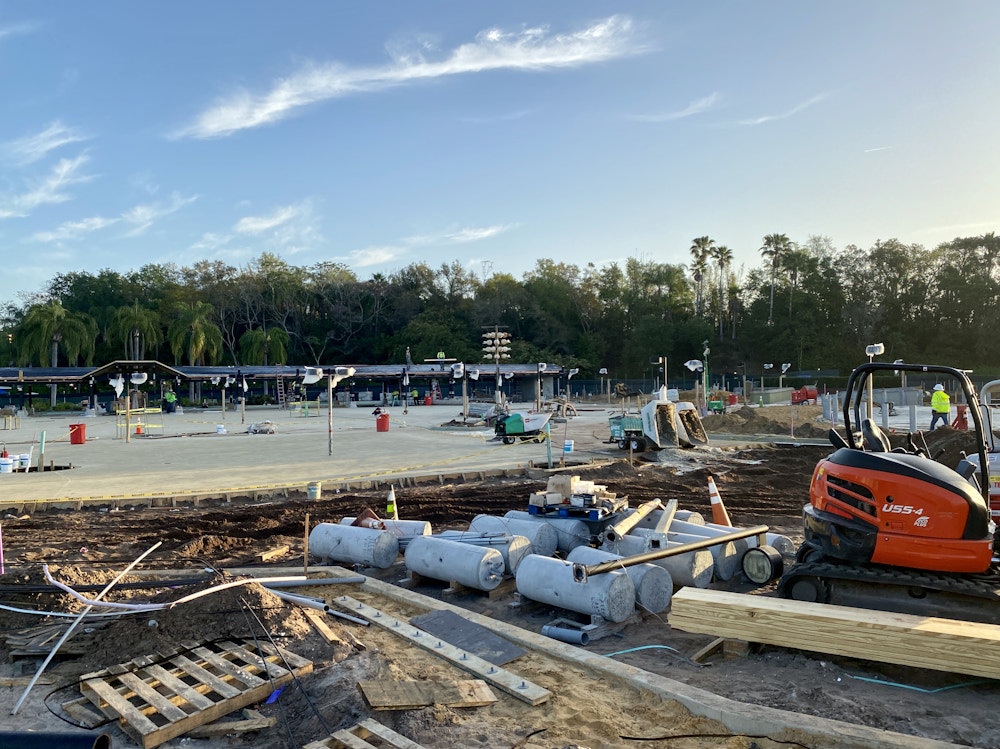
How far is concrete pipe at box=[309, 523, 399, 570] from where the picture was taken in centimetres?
892

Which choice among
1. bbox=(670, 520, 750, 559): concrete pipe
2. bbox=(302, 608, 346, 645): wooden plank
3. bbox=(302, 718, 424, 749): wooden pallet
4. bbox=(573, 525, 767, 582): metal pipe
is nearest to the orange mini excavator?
bbox=(573, 525, 767, 582): metal pipe

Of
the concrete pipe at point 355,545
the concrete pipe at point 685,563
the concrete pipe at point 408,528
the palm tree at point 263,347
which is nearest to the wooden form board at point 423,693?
the concrete pipe at point 685,563

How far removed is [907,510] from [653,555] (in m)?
2.36

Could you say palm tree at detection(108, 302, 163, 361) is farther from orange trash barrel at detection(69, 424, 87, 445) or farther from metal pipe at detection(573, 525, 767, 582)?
metal pipe at detection(573, 525, 767, 582)

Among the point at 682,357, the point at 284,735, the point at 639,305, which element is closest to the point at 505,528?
the point at 284,735

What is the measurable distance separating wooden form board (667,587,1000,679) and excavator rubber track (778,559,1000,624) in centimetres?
33

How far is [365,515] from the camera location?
10.2 m

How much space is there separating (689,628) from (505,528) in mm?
3475

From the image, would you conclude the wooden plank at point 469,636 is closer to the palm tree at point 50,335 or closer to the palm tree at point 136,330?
the palm tree at point 50,335

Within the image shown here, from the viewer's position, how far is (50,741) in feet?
10.5

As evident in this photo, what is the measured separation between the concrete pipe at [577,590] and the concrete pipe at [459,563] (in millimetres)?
514

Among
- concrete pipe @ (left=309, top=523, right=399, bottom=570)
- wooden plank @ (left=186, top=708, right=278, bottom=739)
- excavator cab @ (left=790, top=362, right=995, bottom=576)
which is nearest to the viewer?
wooden plank @ (left=186, top=708, right=278, bottom=739)

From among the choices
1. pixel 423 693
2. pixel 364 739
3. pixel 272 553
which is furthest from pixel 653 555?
pixel 272 553

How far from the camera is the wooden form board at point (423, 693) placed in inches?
191
